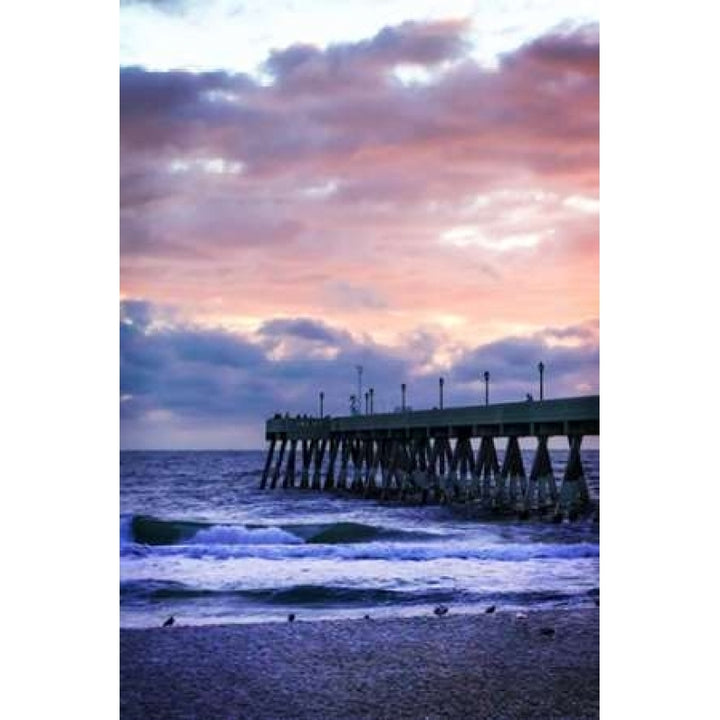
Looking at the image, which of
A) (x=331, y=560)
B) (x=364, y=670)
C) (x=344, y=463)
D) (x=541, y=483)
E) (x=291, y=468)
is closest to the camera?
(x=364, y=670)

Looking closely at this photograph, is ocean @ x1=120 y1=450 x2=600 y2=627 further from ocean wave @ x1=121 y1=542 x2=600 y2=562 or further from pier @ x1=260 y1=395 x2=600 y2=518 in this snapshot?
pier @ x1=260 y1=395 x2=600 y2=518

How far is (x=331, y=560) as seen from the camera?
8977 millimetres

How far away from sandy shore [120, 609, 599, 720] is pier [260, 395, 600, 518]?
3058mm

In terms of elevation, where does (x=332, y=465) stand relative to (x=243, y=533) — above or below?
above

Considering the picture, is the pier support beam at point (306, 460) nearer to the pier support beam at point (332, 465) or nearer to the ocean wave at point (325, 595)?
the pier support beam at point (332, 465)

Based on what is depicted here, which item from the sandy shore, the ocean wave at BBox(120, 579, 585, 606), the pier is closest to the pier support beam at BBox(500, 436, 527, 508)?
the pier

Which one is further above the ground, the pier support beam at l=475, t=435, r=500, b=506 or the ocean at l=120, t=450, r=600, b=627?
the pier support beam at l=475, t=435, r=500, b=506

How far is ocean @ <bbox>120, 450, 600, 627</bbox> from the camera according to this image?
7.02m

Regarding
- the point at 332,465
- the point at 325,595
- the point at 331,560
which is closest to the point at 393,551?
the point at 331,560

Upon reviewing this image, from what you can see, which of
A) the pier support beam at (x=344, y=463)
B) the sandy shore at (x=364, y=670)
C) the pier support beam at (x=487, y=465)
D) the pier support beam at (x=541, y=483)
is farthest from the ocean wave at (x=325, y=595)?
the pier support beam at (x=344, y=463)

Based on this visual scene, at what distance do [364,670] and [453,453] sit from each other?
751 centimetres

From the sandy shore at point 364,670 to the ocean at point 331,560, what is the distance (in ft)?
1.84

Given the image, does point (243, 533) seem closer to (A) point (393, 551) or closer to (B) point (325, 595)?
(A) point (393, 551)
